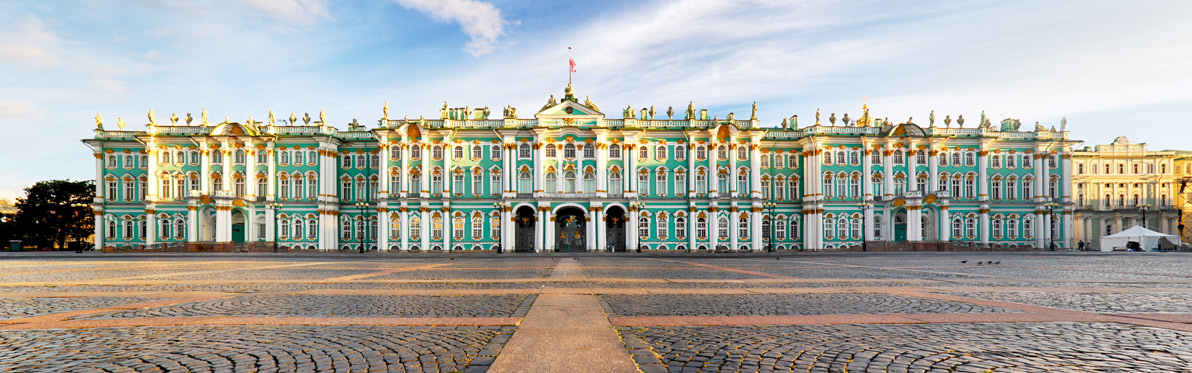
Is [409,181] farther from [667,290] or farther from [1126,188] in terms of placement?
[1126,188]

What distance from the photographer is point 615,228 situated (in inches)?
2055

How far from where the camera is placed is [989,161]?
5481 cm

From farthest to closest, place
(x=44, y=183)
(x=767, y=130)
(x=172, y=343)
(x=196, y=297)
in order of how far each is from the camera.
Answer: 1. (x=44, y=183)
2. (x=767, y=130)
3. (x=196, y=297)
4. (x=172, y=343)

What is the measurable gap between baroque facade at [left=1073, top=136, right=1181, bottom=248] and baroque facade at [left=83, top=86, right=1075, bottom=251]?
1596 centimetres

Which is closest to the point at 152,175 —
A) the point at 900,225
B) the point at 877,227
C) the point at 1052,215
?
the point at 877,227

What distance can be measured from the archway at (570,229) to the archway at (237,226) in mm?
27478

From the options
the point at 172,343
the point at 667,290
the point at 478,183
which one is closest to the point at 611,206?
the point at 478,183

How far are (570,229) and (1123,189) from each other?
206 ft

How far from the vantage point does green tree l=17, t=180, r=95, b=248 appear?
2343 inches

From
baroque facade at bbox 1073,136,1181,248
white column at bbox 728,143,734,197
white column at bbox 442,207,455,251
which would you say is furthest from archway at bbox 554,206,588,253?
baroque facade at bbox 1073,136,1181,248

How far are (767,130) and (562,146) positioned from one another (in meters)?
18.7

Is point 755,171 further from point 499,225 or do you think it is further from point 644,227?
point 499,225

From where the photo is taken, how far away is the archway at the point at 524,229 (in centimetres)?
5147

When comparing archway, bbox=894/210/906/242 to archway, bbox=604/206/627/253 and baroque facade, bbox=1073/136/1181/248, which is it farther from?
baroque facade, bbox=1073/136/1181/248
